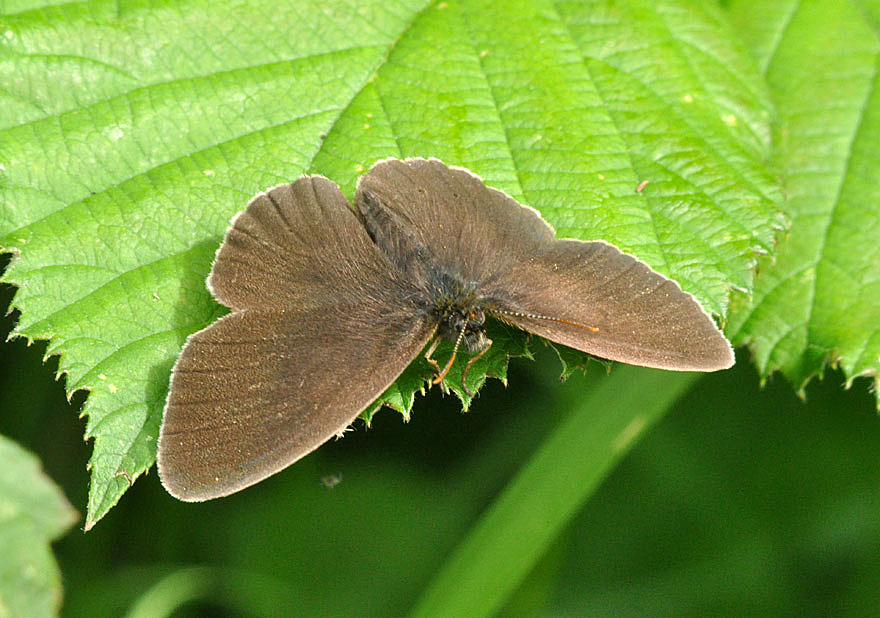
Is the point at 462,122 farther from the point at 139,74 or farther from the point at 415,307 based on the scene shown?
the point at 139,74

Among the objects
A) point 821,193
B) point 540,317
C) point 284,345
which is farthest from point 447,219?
point 821,193

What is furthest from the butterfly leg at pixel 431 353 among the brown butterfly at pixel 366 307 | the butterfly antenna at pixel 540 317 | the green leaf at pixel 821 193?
the green leaf at pixel 821 193

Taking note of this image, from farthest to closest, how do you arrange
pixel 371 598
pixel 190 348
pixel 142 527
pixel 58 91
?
pixel 371 598 < pixel 142 527 < pixel 58 91 < pixel 190 348

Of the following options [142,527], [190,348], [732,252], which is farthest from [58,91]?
[732,252]

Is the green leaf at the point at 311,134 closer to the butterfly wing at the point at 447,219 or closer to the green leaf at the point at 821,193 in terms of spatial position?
the butterfly wing at the point at 447,219

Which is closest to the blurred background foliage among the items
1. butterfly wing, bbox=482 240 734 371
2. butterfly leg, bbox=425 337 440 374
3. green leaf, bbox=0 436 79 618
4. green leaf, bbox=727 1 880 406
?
green leaf, bbox=727 1 880 406
